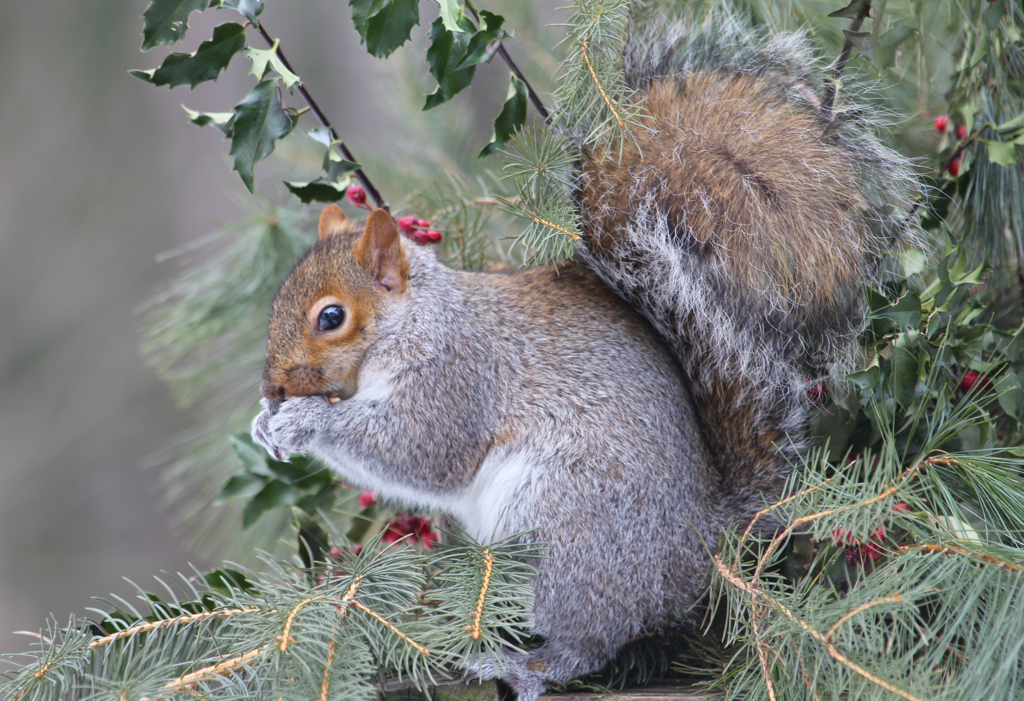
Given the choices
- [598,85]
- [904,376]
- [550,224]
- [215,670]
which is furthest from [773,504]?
[215,670]

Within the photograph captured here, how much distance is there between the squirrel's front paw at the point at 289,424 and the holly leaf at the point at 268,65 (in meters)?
0.48

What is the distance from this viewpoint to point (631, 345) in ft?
3.74

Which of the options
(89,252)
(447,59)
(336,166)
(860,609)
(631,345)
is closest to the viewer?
(860,609)

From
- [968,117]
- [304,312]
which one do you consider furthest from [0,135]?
[968,117]

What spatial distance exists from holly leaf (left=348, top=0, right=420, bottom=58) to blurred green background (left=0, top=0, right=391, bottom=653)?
243 centimetres

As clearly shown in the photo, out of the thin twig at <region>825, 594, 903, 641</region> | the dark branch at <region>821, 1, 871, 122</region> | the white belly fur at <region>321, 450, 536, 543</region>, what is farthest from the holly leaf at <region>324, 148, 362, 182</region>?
the thin twig at <region>825, 594, 903, 641</region>

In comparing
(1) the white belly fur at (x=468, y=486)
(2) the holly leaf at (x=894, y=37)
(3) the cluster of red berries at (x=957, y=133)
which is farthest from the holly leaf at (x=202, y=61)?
(3) the cluster of red berries at (x=957, y=133)

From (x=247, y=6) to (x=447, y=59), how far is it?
0.25 metres

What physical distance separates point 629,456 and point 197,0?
2.68 ft

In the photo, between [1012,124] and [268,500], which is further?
[268,500]

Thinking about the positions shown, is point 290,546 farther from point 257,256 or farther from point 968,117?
point 968,117

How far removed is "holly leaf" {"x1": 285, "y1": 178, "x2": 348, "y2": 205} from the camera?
1.04 metres

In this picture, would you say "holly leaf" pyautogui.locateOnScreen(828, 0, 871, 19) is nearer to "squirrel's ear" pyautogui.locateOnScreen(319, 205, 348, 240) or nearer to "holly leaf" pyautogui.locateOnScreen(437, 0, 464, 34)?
"holly leaf" pyautogui.locateOnScreen(437, 0, 464, 34)

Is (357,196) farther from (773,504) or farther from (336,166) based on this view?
(773,504)
